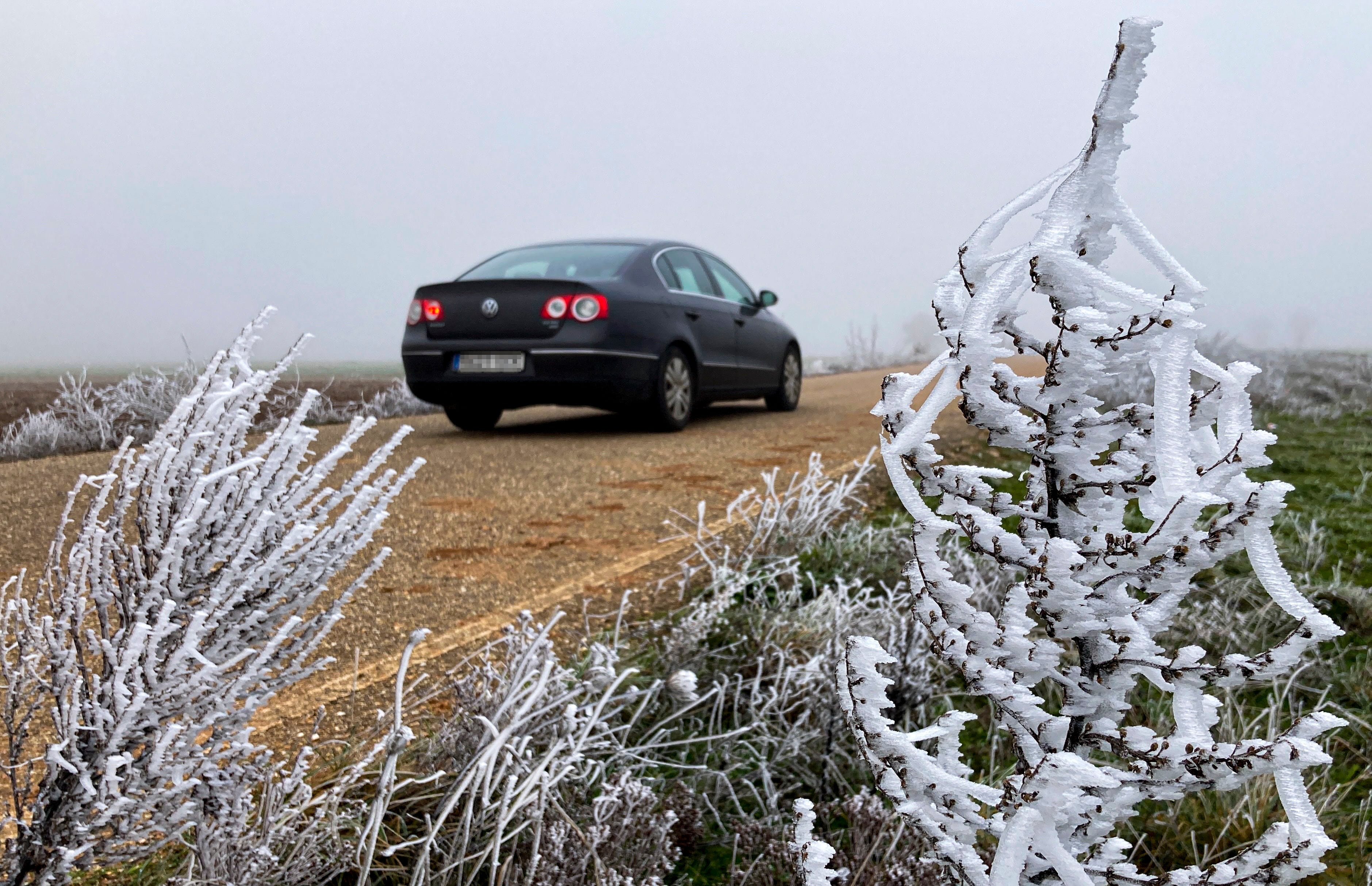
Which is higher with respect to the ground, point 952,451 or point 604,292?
point 604,292

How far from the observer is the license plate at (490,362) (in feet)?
24.2

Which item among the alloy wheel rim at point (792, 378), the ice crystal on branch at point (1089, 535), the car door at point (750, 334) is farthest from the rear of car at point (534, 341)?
the ice crystal on branch at point (1089, 535)

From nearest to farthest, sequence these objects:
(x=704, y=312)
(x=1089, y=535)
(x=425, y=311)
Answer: (x=1089, y=535), (x=425, y=311), (x=704, y=312)

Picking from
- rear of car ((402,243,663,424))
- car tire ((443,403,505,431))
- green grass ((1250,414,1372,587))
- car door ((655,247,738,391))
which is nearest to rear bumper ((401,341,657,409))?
rear of car ((402,243,663,424))

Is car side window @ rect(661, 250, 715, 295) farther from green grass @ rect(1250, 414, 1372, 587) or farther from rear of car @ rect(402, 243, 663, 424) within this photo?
green grass @ rect(1250, 414, 1372, 587)

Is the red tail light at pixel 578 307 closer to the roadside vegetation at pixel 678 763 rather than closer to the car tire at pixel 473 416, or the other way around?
the car tire at pixel 473 416

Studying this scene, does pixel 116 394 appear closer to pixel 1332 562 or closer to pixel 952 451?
pixel 952 451

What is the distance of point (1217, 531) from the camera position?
2.32 feet

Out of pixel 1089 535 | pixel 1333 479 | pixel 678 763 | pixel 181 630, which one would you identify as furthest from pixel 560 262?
pixel 1089 535

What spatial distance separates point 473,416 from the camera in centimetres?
847

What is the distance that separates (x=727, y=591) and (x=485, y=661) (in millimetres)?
842

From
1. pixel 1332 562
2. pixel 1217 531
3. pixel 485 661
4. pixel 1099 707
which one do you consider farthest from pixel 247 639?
pixel 1332 562

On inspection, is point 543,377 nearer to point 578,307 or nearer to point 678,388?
point 578,307

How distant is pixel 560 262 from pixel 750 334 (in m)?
2.08
